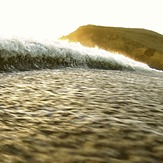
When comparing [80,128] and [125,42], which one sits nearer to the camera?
[80,128]

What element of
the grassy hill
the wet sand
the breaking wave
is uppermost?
the grassy hill

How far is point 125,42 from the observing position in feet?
374

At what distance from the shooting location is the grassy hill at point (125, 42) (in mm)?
104875

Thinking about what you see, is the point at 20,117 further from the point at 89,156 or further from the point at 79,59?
the point at 79,59

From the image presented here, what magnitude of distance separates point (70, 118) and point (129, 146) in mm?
2029

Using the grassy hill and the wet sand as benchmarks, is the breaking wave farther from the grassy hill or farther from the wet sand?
the grassy hill

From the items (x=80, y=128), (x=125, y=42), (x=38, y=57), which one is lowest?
(x=80, y=128)

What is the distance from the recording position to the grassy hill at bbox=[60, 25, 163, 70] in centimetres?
10488

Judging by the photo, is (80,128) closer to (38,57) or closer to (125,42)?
(38,57)

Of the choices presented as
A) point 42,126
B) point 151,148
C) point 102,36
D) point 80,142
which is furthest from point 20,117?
point 102,36

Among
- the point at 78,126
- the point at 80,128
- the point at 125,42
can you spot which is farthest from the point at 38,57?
the point at 125,42

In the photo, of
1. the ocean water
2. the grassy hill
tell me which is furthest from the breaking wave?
the grassy hill

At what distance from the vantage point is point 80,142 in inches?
213

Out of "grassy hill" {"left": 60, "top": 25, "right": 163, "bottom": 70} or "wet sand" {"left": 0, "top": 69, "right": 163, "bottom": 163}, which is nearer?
"wet sand" {"left": 0, "top": 69, "right": 163, "bottom": 163}
